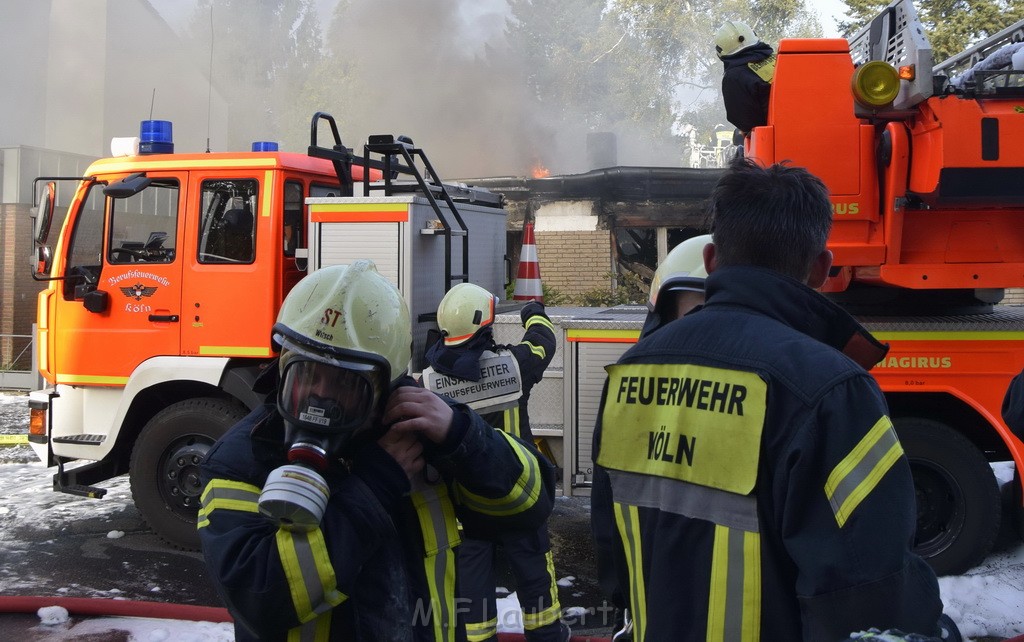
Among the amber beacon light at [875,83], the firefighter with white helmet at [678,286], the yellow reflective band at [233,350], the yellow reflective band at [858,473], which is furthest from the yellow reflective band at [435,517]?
the yellow reflective band at [233,350]

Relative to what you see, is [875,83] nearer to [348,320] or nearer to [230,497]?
[348,320]

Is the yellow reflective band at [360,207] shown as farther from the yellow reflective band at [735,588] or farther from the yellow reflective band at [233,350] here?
the yellow reflective band at [735,588]

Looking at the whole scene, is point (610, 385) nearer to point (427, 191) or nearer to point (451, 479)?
point (451, 479)

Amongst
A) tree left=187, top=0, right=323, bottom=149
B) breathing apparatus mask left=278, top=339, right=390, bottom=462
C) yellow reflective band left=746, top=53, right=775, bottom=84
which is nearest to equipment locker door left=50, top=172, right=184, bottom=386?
yellow reflective band left=746, top=53, right=775, bottom=84

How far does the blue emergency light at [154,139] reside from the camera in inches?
240

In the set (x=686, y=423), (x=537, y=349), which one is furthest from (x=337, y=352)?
(x=537, y=349)

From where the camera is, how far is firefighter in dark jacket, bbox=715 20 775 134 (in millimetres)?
4680

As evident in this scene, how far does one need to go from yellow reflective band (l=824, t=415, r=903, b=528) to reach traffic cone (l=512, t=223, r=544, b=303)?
209 inches

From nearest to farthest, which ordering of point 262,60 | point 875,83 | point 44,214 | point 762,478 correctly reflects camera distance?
point 762,478 < point 875,83 < point 44,214 < point 262,60

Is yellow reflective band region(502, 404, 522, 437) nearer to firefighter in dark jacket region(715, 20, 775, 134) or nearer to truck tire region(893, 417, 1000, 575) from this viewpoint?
firefighter in dark jacket region(715, 20, 775, 134)

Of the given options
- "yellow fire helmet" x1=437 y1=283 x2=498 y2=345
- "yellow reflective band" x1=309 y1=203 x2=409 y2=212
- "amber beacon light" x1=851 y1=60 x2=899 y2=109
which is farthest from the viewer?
"yellow reflective band" x1=309 y1=203 x2=409 y2=212

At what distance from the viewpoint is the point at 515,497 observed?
1769 millimetres

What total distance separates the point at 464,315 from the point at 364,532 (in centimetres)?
274

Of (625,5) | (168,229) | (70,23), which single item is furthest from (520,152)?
(168,229)
